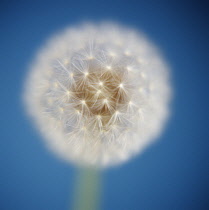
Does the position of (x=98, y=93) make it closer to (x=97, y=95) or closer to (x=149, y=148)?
(x=97, y=95)

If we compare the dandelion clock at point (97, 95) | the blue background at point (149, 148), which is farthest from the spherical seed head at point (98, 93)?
the blue background at point (149, 148)

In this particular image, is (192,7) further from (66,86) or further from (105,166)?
(105,166)

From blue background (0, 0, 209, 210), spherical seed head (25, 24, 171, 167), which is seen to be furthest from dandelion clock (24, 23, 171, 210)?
blue background (0, 0, 209, 210)

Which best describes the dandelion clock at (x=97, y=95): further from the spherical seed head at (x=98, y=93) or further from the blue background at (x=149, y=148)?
the blue background at (x=149, y=148)

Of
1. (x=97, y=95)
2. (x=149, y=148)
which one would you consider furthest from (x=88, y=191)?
(x=97, y=95)

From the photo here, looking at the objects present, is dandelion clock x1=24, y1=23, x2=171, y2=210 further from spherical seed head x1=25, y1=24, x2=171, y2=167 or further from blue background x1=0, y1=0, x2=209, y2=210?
blue background x1=0, y1=0, x2=209, y2=210

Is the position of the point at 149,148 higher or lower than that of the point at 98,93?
lower

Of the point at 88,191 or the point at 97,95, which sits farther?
the point at 88,191
